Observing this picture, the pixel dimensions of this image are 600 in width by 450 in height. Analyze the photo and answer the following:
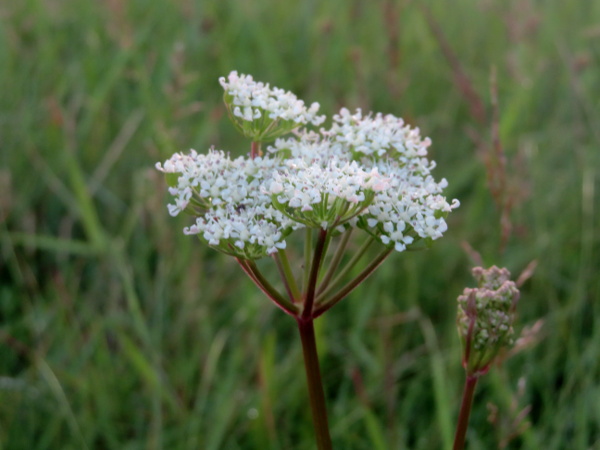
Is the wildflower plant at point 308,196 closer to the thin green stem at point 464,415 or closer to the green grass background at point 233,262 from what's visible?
the thin green stem at point 464,415

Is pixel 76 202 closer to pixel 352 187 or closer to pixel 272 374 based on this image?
pixel 272 374

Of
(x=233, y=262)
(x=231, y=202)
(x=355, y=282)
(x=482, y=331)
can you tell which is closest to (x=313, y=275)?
(x=355, y=282)

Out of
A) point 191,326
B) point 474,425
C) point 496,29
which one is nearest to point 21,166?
point 191,326

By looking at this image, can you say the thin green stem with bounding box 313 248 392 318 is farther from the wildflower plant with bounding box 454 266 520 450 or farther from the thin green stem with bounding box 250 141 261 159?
the thin green stem with bounding box 250 141 261 159

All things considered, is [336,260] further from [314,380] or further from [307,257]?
[314,380]

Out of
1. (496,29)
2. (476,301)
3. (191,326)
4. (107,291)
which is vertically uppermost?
(496,29)

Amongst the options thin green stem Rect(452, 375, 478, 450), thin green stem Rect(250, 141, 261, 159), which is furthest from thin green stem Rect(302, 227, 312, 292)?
thin green stem Rect(452, 375, 478, 450)
